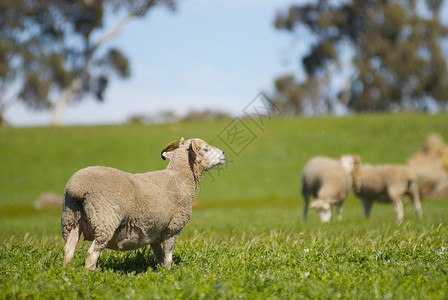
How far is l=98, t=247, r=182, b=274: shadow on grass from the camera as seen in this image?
593 centimetres

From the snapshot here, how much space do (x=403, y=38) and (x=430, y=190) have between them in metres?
27.3

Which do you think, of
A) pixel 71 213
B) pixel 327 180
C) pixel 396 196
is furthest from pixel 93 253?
pixel 396 196

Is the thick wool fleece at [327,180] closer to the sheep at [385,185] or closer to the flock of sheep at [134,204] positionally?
the sheep at [385,185]

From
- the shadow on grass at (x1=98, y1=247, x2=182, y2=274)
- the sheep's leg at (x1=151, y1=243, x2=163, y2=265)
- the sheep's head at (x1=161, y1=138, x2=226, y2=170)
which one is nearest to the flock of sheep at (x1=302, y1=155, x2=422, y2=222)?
the sheep's head at (x1=161, y1=138, x2=226, y2=170)

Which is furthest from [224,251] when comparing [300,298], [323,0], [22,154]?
[323,0]

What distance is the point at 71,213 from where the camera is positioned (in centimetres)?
521

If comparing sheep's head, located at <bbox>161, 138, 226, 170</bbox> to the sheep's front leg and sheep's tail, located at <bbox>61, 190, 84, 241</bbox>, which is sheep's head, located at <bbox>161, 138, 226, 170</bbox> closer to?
the sheep's front leg

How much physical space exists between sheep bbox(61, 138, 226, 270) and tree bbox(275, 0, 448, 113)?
134 feet

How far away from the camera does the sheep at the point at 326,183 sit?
1276 centimetres

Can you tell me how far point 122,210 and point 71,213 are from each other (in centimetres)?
58

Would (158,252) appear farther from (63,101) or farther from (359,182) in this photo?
(63,101)

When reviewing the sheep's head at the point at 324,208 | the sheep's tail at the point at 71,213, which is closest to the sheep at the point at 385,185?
the sheep's head at the point at 324,208

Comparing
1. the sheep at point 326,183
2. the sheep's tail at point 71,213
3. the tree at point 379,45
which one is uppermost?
the tree at point 379,45

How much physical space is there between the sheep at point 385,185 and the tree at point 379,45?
3163 centimetres
